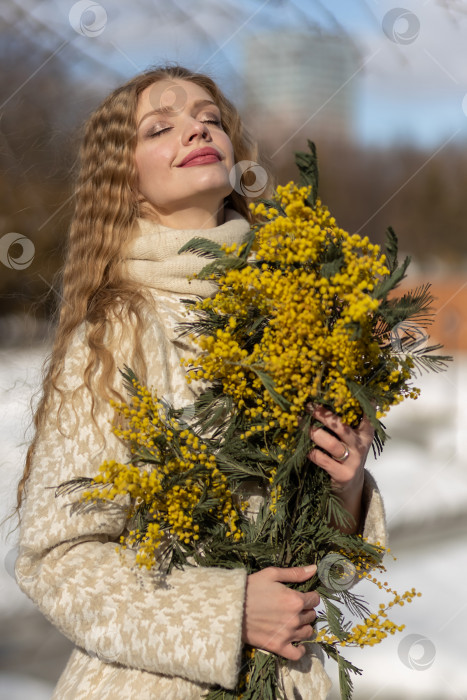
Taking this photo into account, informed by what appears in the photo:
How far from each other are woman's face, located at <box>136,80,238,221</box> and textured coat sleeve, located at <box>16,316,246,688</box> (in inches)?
15.7

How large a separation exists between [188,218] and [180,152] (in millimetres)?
127

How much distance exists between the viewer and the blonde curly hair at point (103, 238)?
118cm

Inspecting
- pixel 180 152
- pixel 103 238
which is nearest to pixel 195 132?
pixel 180 152

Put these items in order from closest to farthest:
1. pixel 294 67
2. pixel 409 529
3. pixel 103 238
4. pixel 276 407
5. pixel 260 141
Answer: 1. pixel 276 407
2. pixel 103 238
3. pixel 260 141
4. pixel 294 67
5. pixel 409 529

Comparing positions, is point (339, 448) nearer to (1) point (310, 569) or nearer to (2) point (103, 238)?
(1) point (310, 569)

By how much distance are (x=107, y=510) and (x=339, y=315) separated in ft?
1.55

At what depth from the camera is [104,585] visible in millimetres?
1061

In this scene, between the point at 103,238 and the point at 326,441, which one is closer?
the point at 326,441

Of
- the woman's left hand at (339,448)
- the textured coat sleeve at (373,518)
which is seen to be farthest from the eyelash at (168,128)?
the textured coat sleeve at (373,518)

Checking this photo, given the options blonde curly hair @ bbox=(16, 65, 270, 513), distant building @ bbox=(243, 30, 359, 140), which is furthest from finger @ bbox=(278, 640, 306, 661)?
distant building @ bbox=(243, 30, 359, 140)

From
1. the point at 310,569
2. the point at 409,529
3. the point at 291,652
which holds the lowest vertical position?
the point at 409,529

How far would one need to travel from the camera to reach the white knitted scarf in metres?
1.30

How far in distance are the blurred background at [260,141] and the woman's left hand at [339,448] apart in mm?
859

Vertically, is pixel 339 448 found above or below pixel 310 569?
above
